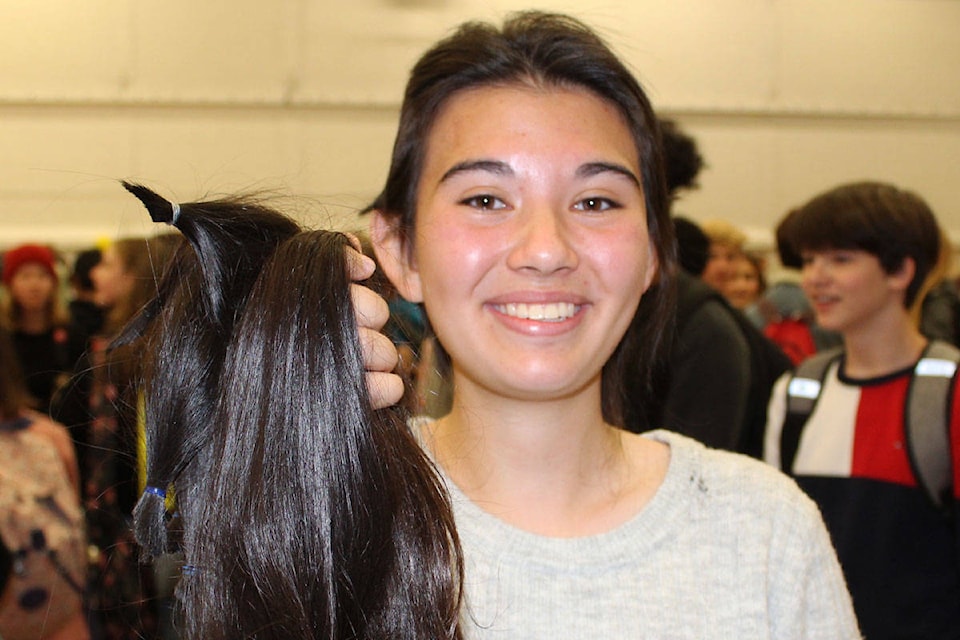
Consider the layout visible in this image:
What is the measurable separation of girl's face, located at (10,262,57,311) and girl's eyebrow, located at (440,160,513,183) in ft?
11.5

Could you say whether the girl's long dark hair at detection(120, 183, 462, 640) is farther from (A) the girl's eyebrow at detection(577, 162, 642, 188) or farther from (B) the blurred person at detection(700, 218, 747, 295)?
(B) the blurred person at detection(700, 218, 747, 295)

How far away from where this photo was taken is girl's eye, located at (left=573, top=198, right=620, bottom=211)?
1224 mm

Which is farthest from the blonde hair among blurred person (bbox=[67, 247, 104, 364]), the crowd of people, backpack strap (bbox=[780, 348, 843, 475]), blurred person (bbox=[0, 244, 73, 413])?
blurred person (bbox=[0, 244, 73, 413])

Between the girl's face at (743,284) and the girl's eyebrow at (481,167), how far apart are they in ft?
11.0

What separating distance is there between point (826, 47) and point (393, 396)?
6.81 metres

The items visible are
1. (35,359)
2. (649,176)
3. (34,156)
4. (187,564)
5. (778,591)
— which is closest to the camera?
(187,564)

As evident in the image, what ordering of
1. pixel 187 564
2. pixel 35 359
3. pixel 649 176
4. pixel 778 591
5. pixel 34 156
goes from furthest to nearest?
pixel 34 156, pixel 35 359, pixel 649 176, pixel 778 591, pixel 187 564

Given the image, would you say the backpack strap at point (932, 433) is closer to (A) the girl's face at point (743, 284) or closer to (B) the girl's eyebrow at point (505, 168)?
(B) the girl's eyebrow at point (505, 168)

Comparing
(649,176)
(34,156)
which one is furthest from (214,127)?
(649,176)

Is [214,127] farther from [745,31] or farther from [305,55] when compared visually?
[745,31]

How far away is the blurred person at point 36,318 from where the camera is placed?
4133mm

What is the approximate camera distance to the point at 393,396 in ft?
3.04

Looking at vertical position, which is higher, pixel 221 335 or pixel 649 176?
pixel 649 176

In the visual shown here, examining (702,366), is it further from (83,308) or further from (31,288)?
(83,308)
